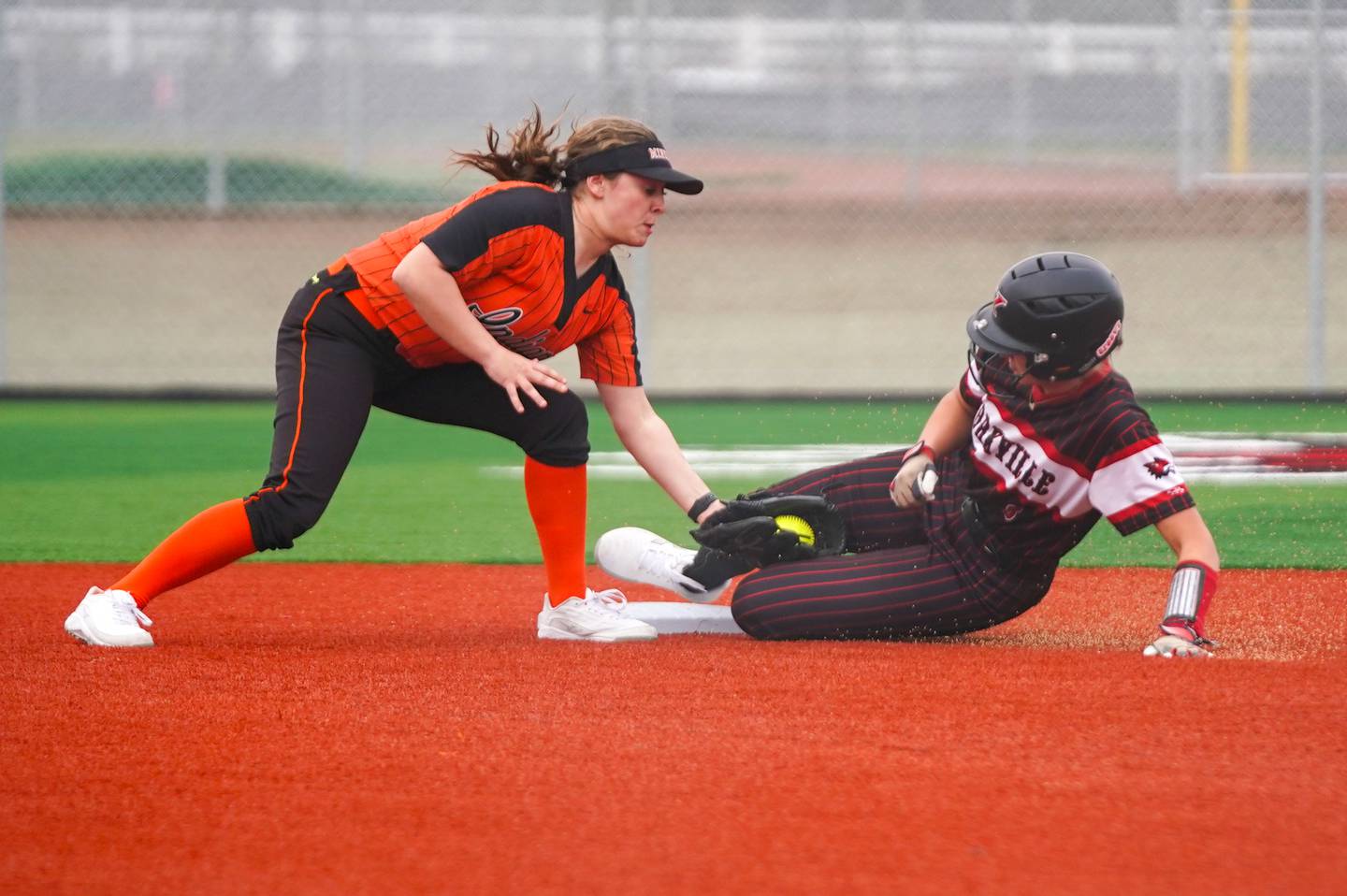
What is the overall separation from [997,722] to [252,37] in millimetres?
14240

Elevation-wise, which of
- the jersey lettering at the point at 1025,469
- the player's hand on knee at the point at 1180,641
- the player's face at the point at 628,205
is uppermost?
the player's face at the point at 628,205

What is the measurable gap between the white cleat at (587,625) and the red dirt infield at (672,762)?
0.33 feet

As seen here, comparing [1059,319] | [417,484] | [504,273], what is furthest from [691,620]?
[417,484]

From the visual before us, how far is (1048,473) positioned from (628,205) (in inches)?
49.1

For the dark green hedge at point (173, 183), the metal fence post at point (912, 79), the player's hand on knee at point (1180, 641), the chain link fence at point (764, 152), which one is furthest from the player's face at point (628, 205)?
the dark green hedge at point (173, 183)

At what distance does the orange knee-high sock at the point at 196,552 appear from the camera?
14.6 feet

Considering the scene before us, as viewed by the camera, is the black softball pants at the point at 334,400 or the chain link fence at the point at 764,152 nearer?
the black softball pants at the point at 334,400

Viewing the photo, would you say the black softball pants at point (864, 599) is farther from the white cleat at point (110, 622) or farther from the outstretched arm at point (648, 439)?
the white cleat at point (110, 622)

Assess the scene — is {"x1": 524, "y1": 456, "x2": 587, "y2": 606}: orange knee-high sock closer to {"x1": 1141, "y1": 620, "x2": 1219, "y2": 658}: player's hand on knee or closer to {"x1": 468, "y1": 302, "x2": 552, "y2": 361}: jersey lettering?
{"x1": 468, "y1": 302, "x2": 552, "y2": 361}: jersey lettering

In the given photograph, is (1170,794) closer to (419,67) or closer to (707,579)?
→ (707,579)

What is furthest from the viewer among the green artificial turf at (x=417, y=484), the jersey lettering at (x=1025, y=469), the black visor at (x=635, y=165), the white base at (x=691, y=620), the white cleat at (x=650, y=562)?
the green artificial turf at (x=417, y=484)

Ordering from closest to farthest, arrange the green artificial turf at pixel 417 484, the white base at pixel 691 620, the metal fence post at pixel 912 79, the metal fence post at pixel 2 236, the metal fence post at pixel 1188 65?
the white base at pixel 691 620
the green artificial turf at pixel 417 484
the metal fence post at pixel 2 236
the metal fence post at pixel 1188 65
the metal fence post at pixel 912 79

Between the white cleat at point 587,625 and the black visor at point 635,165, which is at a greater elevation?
the black visor at point 635,165

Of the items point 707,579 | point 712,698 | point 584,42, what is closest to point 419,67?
point 584,42
